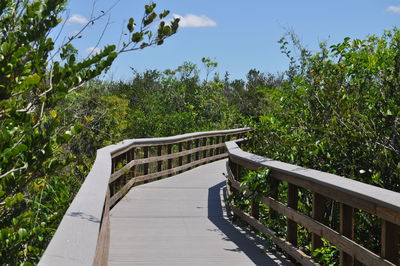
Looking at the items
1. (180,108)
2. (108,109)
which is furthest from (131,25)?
(180,108)

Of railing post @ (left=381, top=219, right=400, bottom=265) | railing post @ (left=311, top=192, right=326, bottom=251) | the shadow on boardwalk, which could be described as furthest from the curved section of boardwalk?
railing post @ (left=381, top=219, right=400, bottom=265)

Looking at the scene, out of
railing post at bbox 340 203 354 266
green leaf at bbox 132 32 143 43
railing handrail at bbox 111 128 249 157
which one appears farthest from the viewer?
railing handrail at bbox 111 128 249 157

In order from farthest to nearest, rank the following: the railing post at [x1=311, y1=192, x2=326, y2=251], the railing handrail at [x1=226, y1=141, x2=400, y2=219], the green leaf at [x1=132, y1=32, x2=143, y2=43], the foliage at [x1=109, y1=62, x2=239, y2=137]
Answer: the foliage at [x1=109, y1=62, x2=239, y2=137], the railing post at [x1=311, y1=192, x2=326, y2=251], the green leaf at [x1=132, y1=32, x2=143, y2=43], the railing handrail at [x1=226, y1=141, x2=400, y2=219]

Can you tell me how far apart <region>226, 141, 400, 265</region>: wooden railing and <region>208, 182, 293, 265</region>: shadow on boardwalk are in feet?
0.47

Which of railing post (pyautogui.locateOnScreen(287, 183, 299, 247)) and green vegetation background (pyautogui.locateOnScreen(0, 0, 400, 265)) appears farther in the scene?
railing post (pyautogui.locateOnScreen(287, 183, 299, 247))

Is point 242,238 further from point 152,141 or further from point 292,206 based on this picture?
point 152,141

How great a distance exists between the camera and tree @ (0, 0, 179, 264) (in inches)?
146

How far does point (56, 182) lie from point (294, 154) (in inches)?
128

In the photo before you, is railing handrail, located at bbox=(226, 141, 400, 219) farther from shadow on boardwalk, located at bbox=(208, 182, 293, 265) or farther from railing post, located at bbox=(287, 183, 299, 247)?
shadow on boardwalk, located at bbox=(208, 182, 293, 265)

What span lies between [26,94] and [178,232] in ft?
10.2

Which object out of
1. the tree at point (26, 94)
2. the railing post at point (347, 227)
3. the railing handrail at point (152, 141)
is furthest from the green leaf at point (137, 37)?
the railing handrail at point (152, 141)

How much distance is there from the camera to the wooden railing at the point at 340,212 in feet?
11.6

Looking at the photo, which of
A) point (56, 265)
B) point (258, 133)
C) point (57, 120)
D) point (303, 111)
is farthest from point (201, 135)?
point (56, 265)

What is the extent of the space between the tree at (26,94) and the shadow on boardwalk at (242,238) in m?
2.23
